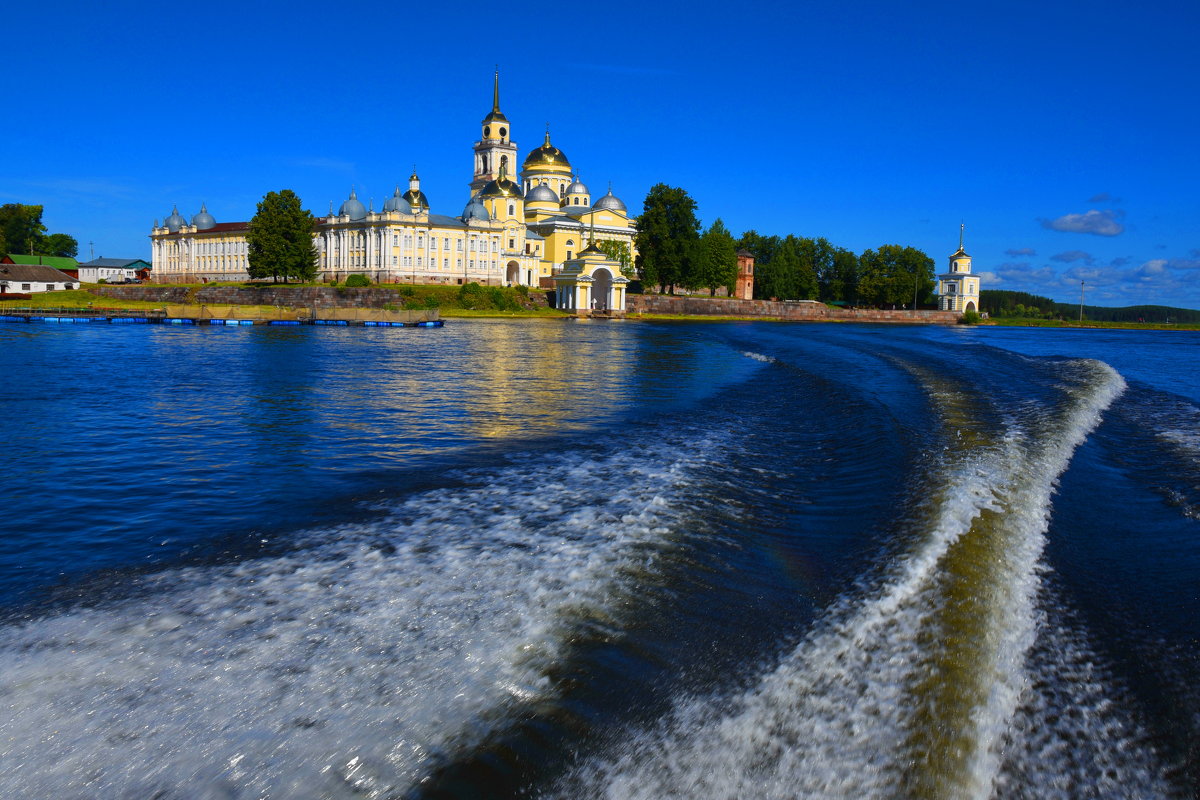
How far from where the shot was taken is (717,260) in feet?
323

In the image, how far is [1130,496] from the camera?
10047 mm

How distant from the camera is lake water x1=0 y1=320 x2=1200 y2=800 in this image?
420 cm

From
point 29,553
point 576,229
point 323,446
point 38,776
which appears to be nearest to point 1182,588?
point 38,776

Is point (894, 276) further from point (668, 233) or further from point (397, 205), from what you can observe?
point (397, 205)

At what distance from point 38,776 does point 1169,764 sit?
577 cm

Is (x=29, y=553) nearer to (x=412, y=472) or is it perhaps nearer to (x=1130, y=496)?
(x=412, y=472)

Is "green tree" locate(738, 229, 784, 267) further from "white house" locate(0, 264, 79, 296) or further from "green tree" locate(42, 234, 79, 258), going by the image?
"green tree" locate(42, 234, 79, 258)

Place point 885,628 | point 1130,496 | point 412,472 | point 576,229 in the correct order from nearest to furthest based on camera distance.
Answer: point 885,628
point 1130,496
point 412,472
point 576,229

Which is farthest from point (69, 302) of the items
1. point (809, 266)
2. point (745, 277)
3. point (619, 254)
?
point (809, 266)

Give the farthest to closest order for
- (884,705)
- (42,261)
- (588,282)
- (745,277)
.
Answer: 1. (745,277)
2. (42,261)
3. (588,282)
4. (884,705)

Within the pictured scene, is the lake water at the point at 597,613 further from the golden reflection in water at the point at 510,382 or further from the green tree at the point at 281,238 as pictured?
the green tree at the point at 281,238

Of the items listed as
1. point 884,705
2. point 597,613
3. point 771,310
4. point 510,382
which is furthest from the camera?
point 771,310

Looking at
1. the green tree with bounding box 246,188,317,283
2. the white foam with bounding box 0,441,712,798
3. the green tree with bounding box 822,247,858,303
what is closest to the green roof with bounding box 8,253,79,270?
the green tree with bounding box 246,188,317,283

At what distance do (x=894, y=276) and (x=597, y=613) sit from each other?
123m
